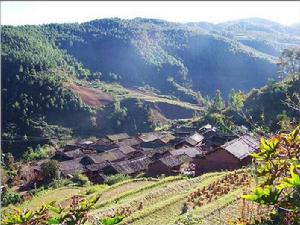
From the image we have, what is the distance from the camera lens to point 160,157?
37.0 metres

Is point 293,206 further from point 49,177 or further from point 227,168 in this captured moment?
point 49,177

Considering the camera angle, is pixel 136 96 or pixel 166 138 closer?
pixel 166 138

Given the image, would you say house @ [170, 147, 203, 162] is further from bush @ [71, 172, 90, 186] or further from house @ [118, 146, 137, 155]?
house @ [118, 146, 137, 155]

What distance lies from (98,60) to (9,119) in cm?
5810

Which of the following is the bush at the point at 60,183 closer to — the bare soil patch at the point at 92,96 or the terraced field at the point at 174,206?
the terraced field at the point at 174,206

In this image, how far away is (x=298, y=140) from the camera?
4457 millimetres

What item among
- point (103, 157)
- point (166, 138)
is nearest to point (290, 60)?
point (166, 138)

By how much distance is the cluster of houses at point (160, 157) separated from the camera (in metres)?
27.2

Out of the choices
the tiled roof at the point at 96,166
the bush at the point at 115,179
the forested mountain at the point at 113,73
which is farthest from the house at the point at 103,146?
the bush at the point at 115,179

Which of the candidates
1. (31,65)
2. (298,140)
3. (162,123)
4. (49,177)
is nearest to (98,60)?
(31,65)

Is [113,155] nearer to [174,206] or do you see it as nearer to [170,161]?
[170,161]

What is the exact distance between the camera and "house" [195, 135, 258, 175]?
2642cm

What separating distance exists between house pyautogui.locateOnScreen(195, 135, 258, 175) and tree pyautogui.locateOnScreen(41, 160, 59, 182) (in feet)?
46.1

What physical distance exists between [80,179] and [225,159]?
1277 cm
